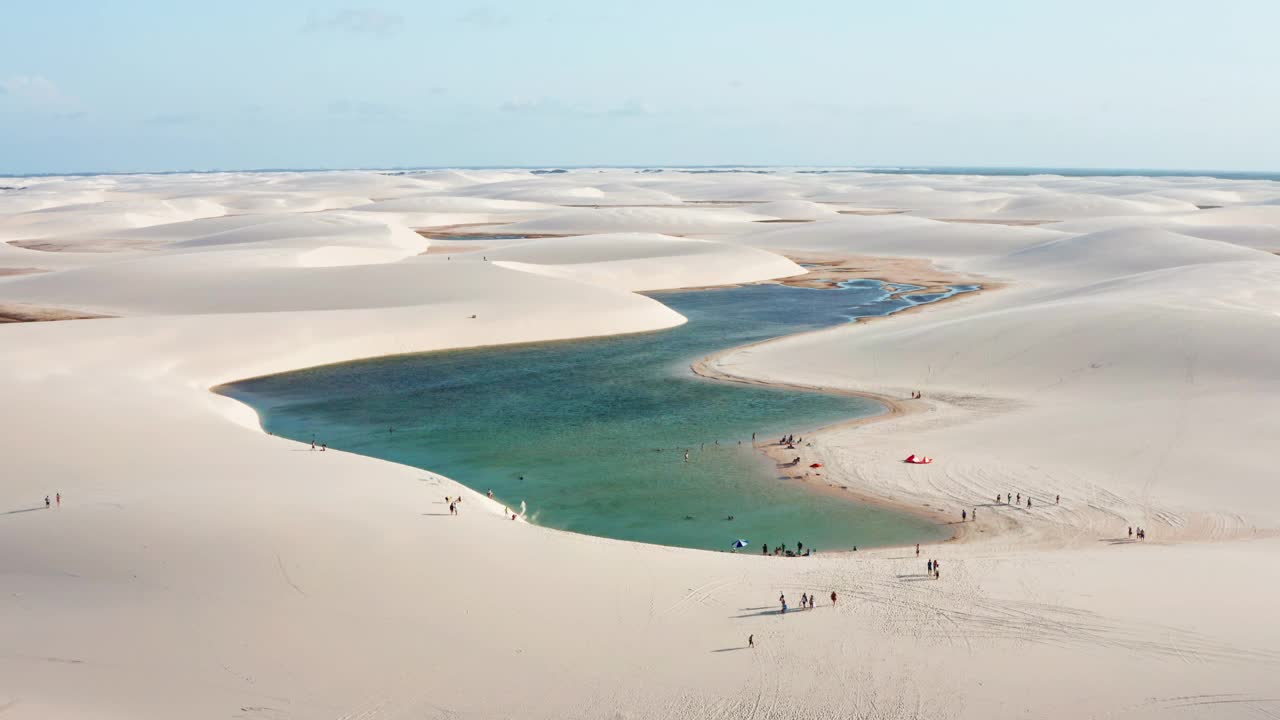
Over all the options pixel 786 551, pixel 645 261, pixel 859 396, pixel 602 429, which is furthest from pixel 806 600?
pixel 645 261

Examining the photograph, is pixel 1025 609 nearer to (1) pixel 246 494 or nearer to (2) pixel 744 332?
(1) pixel 246 494

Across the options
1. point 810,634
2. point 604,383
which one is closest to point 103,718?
point 810,634

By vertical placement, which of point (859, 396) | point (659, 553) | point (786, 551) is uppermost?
point (859, 396)

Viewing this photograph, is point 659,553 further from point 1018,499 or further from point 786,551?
point 1018,499

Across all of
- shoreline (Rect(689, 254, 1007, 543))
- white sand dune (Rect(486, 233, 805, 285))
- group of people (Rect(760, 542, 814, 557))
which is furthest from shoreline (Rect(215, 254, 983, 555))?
white sand dune (Rect(486, 233, 805, 285))

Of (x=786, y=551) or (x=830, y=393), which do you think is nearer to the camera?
(x=786, y=551)

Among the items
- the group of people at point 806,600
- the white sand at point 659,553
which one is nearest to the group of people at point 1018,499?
the white sand at point 659,553

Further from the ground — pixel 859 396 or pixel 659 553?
pixel 859 396
